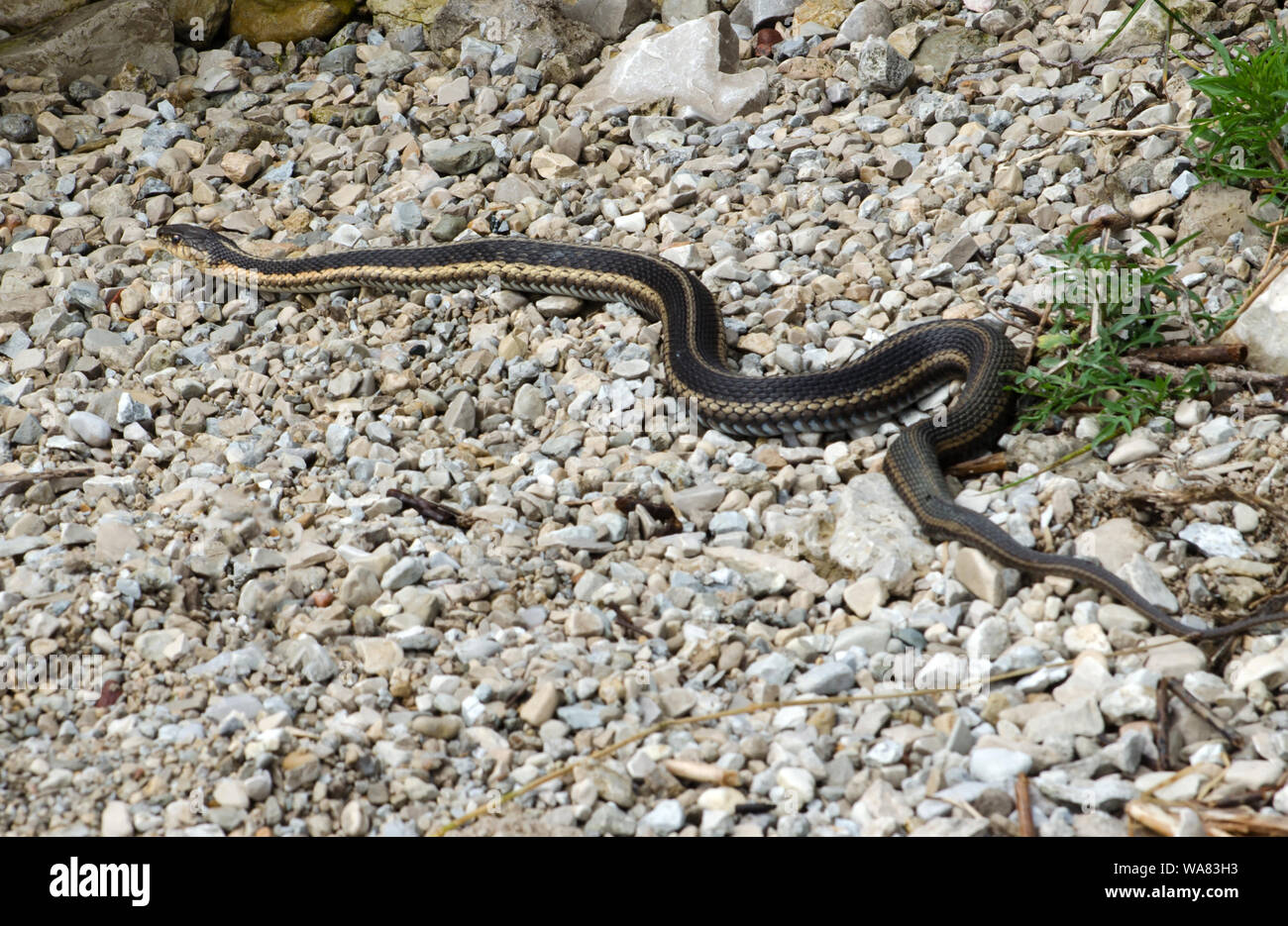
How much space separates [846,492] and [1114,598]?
116 cm

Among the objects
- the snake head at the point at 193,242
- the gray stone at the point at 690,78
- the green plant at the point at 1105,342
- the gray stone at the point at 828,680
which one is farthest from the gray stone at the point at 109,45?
the gray stone at the point at 828,680

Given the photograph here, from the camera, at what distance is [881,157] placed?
6.50 metres

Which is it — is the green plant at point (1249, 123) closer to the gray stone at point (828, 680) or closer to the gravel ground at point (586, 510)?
the gravel ground at point (586, 510)

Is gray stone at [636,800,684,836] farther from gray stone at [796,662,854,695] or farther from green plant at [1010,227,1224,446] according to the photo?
green plant at [1010,227,1224,446]

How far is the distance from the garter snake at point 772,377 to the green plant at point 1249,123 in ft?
5.05

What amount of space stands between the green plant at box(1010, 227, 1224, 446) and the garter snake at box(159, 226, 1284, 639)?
0.17 metres

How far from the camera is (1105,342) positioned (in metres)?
4.68

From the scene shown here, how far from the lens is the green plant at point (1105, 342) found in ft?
14.8

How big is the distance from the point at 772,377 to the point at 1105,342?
146 cm

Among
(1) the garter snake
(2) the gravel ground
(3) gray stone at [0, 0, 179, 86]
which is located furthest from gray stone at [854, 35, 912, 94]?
(3) gray stone at [0, 0, 179, 86]

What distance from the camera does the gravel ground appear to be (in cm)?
324

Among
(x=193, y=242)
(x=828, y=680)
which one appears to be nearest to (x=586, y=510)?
(x=828, y=680)

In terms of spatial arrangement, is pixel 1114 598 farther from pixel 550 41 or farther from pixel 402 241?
pixel 550 41
